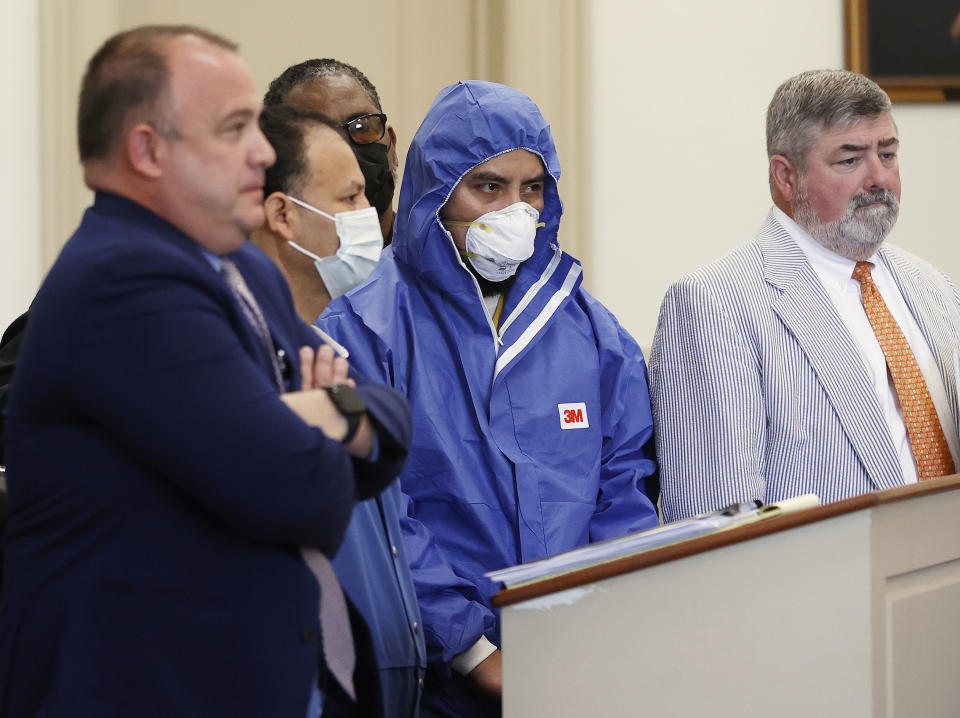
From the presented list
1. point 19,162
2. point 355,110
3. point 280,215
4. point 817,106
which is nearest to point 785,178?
point 817,106

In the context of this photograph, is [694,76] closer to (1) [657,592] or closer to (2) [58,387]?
(1) [657,592]

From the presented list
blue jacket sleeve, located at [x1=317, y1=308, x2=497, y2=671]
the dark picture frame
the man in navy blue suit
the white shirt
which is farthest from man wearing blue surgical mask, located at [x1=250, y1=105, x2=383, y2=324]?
the dark picture frame

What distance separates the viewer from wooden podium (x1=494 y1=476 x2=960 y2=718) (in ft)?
5.56

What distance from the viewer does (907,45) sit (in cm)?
481

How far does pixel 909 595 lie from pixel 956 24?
3558mm

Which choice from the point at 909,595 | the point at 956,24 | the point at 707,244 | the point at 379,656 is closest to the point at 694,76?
the point at 707,244

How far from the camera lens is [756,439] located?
8.71ft

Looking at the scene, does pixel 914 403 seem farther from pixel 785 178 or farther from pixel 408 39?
pixel 408 39

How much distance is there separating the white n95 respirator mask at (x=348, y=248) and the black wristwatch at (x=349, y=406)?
2.88 feet

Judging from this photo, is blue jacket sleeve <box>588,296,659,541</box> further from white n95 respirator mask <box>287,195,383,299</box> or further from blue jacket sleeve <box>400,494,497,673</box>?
white n95 respirator mask <box>287,195,383,299</box>

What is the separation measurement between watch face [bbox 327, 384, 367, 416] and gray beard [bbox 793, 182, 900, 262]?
175 cm

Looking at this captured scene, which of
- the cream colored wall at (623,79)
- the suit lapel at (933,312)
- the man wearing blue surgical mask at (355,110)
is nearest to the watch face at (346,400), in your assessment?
the man wearing blue surgical mask at (355,110)

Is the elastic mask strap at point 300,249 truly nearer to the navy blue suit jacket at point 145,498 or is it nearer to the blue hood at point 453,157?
the blue hood at point 453,157

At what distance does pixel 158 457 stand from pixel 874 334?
2.00 m
